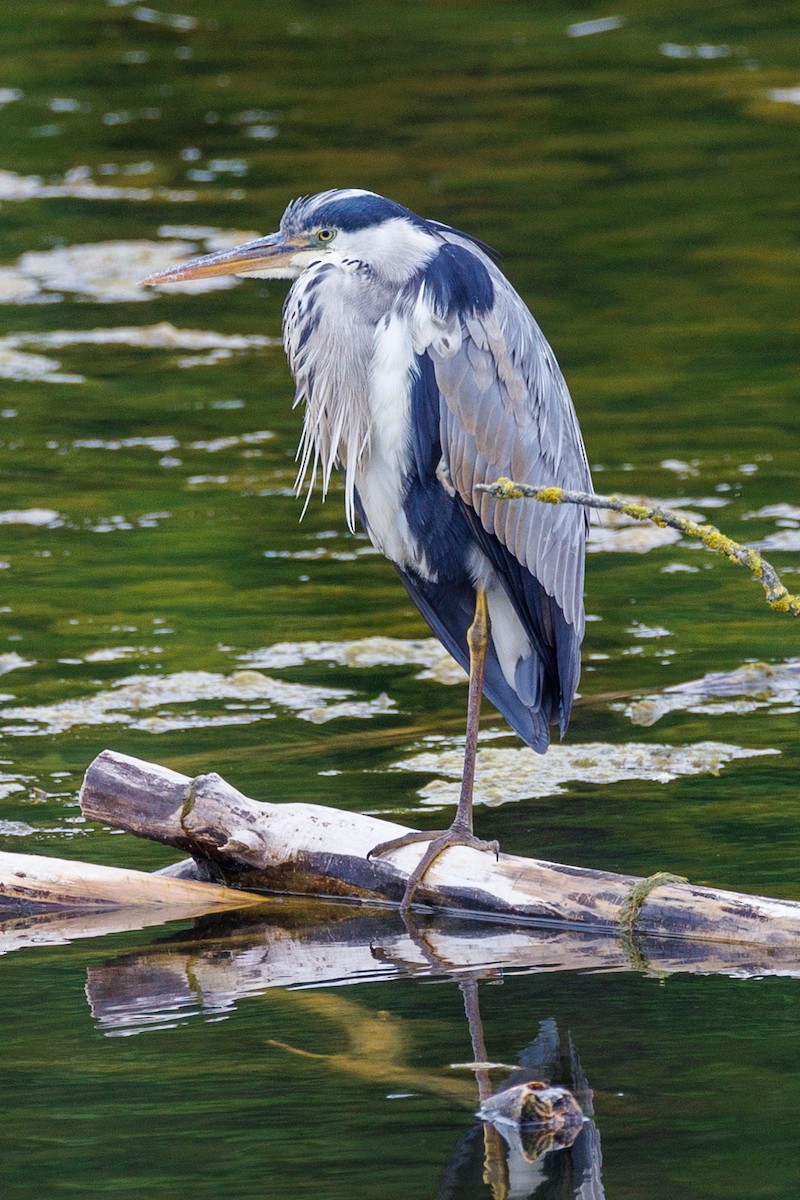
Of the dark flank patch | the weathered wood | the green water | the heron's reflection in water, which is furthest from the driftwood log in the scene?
the dark flank patch

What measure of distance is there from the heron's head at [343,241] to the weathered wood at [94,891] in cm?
149

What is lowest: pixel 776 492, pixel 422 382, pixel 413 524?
pixel 776 492

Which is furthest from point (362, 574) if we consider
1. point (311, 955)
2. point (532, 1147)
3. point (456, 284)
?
point (532, 1147)

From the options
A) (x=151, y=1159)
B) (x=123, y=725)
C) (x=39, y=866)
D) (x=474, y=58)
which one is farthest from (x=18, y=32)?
(x=151, y=1159)

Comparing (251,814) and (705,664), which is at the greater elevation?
(251,814)

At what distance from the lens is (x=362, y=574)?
7973 mm

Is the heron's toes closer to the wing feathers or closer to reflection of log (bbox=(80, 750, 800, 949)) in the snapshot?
reflection of log (bbox=(80, 750, 800, 949))

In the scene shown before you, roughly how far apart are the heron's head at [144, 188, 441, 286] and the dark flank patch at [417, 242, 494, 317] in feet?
0.14

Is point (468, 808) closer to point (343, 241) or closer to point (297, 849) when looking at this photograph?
point (297, 849)

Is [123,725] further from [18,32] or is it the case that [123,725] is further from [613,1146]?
[18,32]

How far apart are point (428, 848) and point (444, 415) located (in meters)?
1.09

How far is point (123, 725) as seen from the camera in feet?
20.9

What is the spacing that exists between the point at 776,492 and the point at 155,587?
2.54m

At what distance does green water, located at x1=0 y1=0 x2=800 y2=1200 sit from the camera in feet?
12.3
